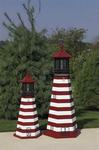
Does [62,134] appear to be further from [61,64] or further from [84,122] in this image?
[84,122]

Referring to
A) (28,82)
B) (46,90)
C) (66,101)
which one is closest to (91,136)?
(66,101)

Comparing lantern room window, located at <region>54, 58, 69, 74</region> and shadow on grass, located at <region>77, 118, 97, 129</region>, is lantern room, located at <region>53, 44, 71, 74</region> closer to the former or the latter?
lantern room window, located at <region>54, 58, 69, 74</region>

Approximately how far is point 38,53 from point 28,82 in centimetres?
347

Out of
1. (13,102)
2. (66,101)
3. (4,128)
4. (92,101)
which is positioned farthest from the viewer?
(92,101)

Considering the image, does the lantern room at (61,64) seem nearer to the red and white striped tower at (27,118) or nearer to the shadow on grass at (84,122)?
the red and white striped tower at (27,118)

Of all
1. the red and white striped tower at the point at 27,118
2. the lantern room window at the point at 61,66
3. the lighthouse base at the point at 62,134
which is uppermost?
the lantern room window at the point at 61,66

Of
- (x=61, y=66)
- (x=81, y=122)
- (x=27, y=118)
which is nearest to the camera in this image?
(x=27, y=118)

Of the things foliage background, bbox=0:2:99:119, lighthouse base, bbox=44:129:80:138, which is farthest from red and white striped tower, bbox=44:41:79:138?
foliage background, bbox=0:2:99:119

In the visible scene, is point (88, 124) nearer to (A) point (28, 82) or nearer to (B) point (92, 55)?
(A) point (28, 82)

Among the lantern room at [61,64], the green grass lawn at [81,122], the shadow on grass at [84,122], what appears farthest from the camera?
the shadow on grass at [84,122]

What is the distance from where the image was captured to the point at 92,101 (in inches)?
734

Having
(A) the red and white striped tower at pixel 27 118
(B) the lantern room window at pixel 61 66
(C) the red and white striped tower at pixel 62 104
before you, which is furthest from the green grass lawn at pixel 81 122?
(B) the lantern room window at pixel 61 66

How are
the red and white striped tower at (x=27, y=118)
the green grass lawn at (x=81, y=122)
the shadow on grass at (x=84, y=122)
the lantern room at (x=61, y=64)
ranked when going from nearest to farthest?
the red and white striped tower at (x=27, y=118) < the lantern room at (x=61, y=64) < the green grass lawn at (x=81, y=122) < the shadow on grass at (x=84, y=122)

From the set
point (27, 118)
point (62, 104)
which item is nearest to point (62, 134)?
point (62, 104)
